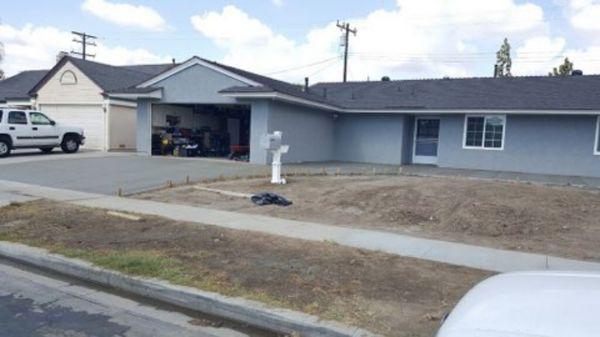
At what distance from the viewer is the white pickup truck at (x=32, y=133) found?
801 inches

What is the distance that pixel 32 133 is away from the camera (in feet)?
69.5

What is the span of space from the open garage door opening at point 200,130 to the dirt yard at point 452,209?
959 centimetres

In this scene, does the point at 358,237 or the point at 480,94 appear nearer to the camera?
the point at 358,237

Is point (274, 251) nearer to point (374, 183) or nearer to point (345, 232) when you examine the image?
point (345, 232)

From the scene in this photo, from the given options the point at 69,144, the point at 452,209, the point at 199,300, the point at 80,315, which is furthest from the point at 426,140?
the point at 80,315

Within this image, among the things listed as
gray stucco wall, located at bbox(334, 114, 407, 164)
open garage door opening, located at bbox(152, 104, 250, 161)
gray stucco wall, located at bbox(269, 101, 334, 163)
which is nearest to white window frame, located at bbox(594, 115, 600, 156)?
gray stucco wall, located at bbox(334, 114, 407, 164)

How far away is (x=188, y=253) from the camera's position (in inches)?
281

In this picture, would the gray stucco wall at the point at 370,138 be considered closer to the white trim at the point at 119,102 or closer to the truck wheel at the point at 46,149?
the white trim at the point at 119,102

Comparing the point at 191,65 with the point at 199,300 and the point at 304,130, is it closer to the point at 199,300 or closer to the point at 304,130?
the point at 304,130

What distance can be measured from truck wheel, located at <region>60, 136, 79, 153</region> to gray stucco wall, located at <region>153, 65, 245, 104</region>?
4.58 meters

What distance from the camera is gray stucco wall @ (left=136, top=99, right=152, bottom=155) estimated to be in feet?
74.6

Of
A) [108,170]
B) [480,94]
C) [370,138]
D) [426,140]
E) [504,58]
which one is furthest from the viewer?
[504,58]

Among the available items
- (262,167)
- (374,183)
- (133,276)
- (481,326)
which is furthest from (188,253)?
(262,167)

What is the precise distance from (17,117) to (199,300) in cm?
1874
